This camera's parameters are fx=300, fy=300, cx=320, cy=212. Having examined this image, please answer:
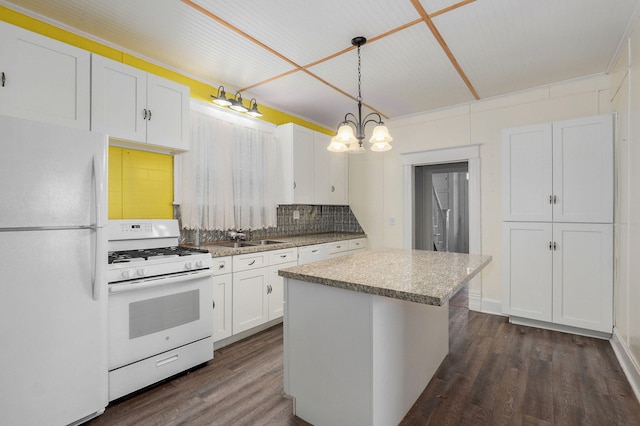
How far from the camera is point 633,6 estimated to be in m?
2.05

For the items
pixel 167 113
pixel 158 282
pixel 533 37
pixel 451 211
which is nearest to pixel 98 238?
pixel 158 282

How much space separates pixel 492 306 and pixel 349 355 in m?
Result: 2.90

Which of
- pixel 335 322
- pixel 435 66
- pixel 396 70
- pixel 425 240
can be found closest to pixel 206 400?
pixel 335 322

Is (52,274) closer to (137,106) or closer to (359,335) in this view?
(137,106)

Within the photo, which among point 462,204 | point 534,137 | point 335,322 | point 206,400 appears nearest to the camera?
point 335,322

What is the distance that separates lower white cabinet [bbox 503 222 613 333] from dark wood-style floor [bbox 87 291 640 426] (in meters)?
0.29

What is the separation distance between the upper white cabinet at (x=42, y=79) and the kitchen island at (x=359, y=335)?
1852mm

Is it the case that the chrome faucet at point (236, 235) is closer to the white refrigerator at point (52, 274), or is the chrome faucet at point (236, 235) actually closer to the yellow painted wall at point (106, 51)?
the yellow painted wall at point (106, 51)

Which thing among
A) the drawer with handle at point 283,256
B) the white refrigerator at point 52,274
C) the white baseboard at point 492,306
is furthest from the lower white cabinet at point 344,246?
the white refrigerator at point 52,274

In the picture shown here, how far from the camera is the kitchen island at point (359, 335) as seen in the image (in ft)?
4.94

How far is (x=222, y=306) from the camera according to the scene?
107 inches

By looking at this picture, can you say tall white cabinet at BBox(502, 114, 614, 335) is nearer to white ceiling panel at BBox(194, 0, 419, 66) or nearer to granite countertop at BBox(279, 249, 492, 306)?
granite countertop at BBox(279, 249, 492, 306)

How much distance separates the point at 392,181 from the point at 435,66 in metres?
1.86

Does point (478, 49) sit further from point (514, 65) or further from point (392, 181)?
point (392, 181)
